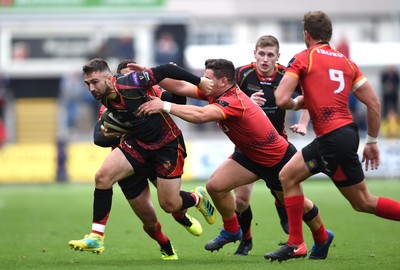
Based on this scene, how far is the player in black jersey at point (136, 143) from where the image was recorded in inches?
396

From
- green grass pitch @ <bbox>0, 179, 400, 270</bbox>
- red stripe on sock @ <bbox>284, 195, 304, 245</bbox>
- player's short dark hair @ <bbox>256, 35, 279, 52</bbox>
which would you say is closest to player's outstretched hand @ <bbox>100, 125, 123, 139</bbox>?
green grass pitch @ <bbox>0, 179, 400, 270</bbox>

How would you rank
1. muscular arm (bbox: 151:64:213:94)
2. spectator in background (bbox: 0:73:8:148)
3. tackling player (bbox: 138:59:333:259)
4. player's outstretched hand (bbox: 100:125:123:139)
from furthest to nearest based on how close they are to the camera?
1. spectator in background (bbox: 0:73:8:148)
2. player's outstretched hand (bbox: 100:125:123:139)
3. muscular arm (bbox: 151:64:213:94)
4. tackling player (bbox: 138:59:333:259)

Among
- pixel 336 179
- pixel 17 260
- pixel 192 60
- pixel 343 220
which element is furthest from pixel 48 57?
pixel 336 179

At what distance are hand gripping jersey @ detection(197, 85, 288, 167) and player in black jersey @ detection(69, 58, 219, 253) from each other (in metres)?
0.32

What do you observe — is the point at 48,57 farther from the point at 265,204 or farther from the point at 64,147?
the point at 265,204

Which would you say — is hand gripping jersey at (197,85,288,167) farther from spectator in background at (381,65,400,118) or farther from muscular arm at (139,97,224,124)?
spectator in background at (381,65,400,118)

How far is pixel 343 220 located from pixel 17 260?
21.1 feet

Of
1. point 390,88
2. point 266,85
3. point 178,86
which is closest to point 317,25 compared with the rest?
point 266,85

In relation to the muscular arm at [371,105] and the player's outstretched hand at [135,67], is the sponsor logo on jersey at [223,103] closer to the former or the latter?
the player's outstretched hand at [135,67]

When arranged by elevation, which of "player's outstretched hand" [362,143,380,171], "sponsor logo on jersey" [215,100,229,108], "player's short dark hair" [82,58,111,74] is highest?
"player's short dark hair" [82,58,111,74]

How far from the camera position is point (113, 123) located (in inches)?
407

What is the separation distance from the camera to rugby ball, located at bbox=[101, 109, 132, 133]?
1031 centimetres

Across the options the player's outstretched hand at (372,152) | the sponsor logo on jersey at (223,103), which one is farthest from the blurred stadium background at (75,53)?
the player's outstretched hand at (372,152)

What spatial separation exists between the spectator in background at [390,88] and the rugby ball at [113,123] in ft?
58.8
